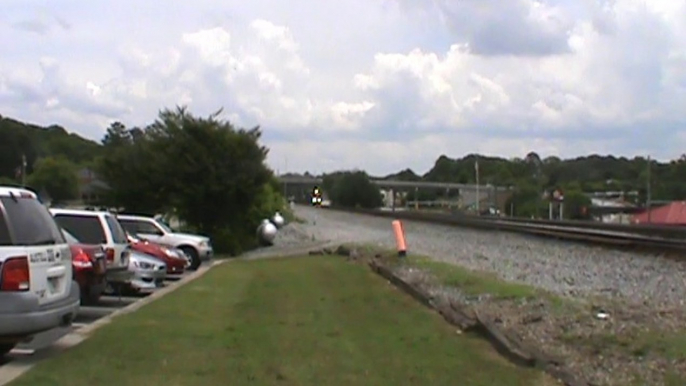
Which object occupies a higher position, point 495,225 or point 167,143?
point 167,143

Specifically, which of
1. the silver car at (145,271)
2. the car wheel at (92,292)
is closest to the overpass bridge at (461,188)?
the silver car at (145,271)

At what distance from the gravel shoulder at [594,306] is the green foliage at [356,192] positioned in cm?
12828

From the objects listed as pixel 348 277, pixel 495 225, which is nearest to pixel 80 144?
pixel 495 225

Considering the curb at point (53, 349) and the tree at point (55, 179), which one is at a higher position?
the tree at point (55, 179)

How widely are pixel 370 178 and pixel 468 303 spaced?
513ft

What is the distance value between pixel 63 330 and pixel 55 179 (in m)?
46.2

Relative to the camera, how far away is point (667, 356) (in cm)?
1068

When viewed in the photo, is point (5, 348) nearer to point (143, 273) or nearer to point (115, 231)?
point (115, 231)

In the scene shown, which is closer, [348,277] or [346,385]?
[346,385]

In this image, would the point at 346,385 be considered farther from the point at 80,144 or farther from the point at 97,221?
the point at 80,144

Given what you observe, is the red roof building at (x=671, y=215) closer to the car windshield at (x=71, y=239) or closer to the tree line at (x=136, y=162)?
the tree line at (x=136, y=162)

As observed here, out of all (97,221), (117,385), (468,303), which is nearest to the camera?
(117,385)

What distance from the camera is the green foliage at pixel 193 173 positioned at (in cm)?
4759

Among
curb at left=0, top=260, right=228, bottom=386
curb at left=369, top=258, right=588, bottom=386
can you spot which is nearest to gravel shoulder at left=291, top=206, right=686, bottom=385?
curb at left=369, top=258, right=588, bottom=386
